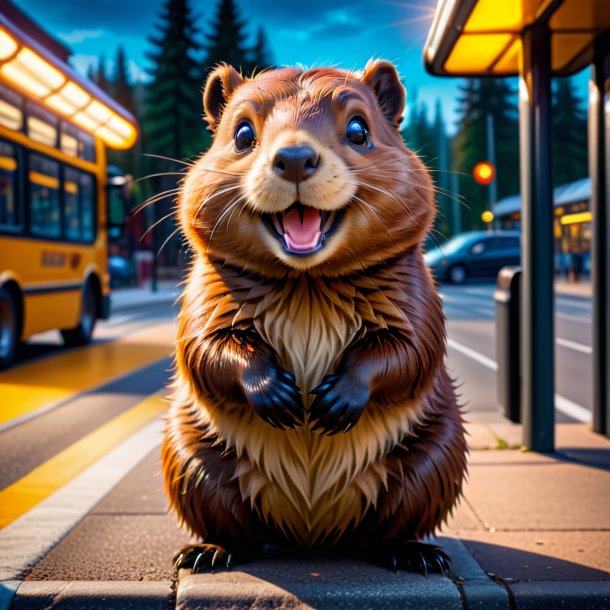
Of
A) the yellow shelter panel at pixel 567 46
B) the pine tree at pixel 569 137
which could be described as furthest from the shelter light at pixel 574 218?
the yellow shelter panel at pixel 567 46

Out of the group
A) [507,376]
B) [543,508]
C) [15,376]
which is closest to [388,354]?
[543,508]

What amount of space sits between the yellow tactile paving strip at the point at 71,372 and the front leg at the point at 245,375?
10.8 feet

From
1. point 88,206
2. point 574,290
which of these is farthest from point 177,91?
point 88,206

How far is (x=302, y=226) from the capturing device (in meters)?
2.28

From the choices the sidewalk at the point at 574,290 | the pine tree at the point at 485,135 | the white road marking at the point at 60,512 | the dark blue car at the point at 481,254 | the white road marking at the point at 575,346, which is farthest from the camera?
the pine tree at the point at 485,135

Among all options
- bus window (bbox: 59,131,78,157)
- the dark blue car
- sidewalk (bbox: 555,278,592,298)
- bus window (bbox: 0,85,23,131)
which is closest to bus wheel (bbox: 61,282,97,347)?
bus window (bbox: 59,131,78,157)

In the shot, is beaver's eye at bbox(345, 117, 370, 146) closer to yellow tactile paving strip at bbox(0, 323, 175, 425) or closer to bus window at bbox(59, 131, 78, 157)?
yellow tactile paving strip at bbox(0, 323, 175, 425)

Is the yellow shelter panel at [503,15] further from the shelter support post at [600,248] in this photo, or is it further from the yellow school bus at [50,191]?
the yellow school bus at [50,191]

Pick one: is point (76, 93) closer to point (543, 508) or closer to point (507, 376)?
point (507, 376)

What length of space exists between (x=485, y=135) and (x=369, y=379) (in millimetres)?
50713

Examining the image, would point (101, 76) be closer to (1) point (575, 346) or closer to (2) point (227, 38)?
(2) point (227, 38)

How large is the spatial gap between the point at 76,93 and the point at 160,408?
5.02m

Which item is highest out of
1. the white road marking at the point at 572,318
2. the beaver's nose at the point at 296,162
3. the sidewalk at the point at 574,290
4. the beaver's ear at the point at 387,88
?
the beaver's ear at the point at 387,88

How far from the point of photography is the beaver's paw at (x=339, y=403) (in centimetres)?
230
